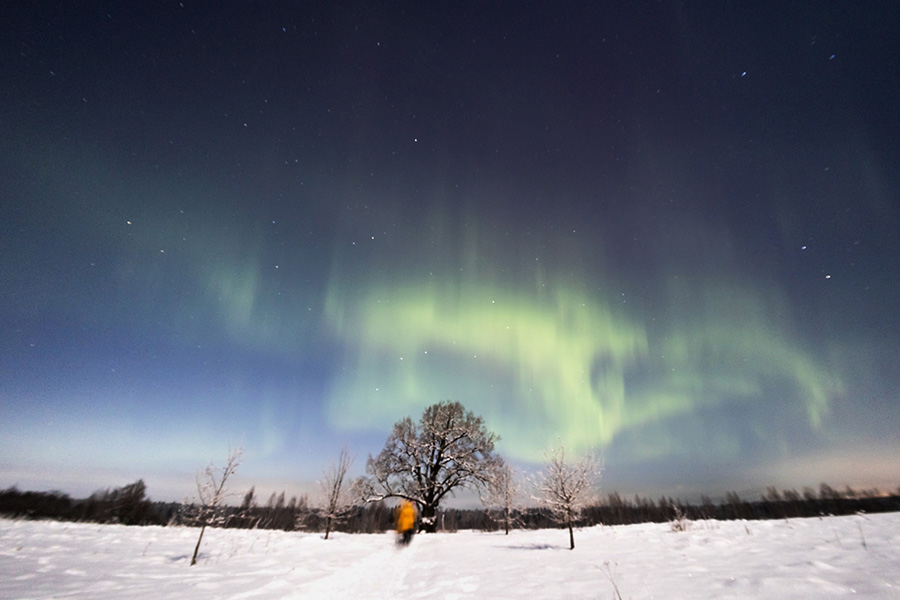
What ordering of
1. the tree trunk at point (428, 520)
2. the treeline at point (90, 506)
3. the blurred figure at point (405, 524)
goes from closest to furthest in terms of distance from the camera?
the blurred figure at point (405, 524), the tree trunk at point (428, 520), the treeline at point (90, 506)

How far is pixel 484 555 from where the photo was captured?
13844mm

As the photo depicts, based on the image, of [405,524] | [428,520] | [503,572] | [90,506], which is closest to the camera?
[503,572]

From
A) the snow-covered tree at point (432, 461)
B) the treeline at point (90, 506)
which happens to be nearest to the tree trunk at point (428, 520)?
the snow-covered tree at point (432, 461)

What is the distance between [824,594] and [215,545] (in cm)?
2409

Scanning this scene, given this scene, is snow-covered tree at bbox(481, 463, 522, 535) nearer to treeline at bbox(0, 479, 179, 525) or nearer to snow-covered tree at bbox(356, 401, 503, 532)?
snow-covered tree at bbox(356, 401, 503, 532)

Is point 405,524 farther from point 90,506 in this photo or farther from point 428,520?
point 90,506

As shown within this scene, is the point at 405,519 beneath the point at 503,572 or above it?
above

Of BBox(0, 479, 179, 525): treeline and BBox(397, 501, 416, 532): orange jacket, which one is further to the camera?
BBox(0, 479, 179, 525): treeline

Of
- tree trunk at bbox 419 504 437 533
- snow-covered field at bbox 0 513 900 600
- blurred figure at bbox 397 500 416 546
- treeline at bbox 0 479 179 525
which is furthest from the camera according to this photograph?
treeline at bbox 0 479 179 525

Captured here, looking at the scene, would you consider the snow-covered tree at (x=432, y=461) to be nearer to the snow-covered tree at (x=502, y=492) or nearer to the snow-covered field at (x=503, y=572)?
the snow-covered tree at (x=502, y=492)

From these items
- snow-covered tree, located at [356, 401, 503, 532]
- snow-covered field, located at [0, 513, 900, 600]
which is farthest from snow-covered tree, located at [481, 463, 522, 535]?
snow-covered field, located at [0, 513, 900, 600]

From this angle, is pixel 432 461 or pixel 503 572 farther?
pixel 432 461

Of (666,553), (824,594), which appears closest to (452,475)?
(666,553)

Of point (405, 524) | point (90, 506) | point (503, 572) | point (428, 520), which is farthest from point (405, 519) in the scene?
point (90, 506)
